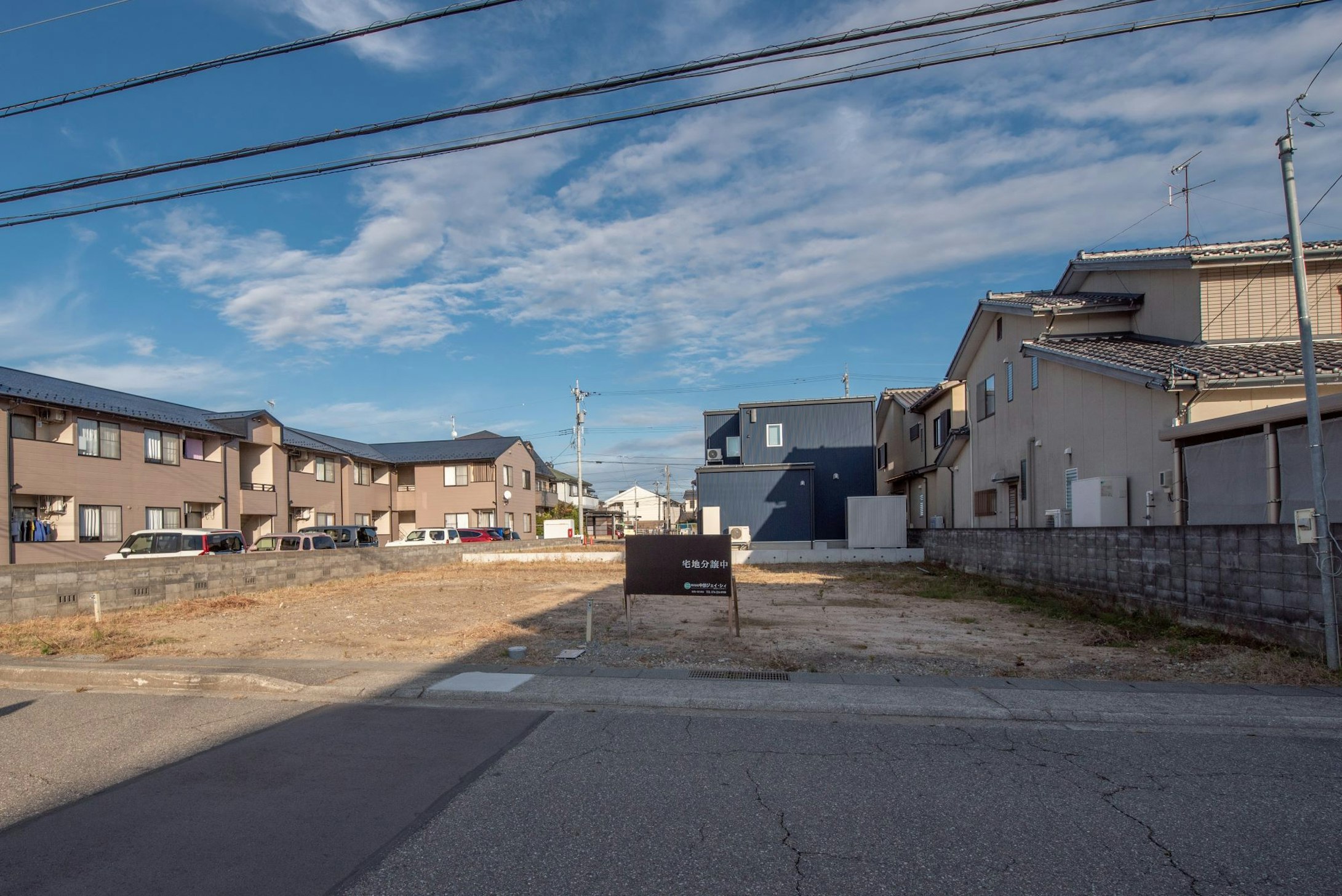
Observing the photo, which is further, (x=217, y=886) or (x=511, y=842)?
(x=511, y=842)

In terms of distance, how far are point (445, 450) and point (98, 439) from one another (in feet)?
77.3

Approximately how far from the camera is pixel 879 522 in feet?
97.2

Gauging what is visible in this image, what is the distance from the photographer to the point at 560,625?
512 inches

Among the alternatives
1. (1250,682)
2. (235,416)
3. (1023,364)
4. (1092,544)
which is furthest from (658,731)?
(235,416)

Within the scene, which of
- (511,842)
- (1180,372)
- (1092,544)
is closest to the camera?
(511,842)

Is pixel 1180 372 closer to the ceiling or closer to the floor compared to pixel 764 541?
closer to the ceiling

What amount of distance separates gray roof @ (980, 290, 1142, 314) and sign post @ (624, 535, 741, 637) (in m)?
11.5

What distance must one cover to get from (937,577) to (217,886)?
65.3ft

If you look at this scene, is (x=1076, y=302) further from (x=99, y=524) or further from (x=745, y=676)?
(x=99, y=524)

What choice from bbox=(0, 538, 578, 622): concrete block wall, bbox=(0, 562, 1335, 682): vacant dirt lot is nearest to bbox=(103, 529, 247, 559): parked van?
bbox=(0, 538, 578, 622): concrete block wall

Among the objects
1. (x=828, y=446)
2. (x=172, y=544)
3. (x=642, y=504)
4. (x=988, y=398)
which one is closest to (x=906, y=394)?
(x=828, y=446)

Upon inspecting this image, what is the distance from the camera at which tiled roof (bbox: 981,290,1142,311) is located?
58.9 ft

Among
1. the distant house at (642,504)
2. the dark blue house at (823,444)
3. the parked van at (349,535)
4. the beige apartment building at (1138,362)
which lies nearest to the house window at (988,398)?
the beige apartment building at (1138,362)

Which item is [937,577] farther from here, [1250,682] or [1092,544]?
[1250,682]
